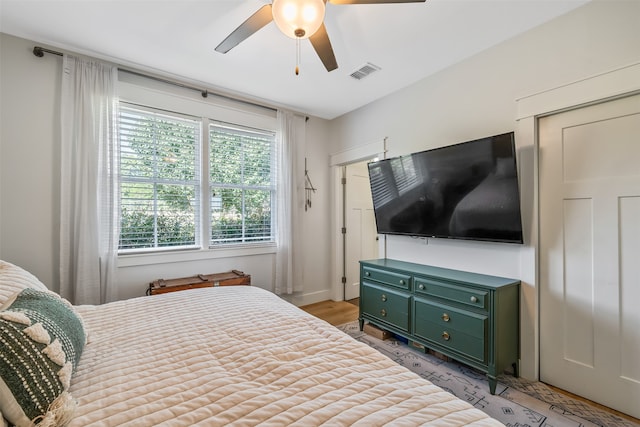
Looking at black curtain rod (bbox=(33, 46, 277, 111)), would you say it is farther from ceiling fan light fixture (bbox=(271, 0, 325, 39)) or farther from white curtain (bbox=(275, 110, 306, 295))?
ceiling fan light fixture (bbox=(271, 0, 325, 39))

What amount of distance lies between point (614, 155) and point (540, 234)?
67 cm

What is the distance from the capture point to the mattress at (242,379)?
0.82 meters

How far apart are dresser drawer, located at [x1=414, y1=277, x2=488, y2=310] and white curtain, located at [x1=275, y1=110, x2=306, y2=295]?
1.74 m

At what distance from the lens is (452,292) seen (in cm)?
225

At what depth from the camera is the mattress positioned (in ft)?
2.69

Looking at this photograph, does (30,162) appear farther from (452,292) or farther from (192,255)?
(452,292)

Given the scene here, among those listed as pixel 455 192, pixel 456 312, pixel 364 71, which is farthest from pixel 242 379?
pixel 364 71

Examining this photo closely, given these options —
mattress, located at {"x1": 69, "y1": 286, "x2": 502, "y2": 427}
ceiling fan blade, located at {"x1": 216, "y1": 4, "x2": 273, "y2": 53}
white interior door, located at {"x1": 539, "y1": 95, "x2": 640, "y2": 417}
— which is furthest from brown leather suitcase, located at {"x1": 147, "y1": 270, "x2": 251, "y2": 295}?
white interior door, located at {"x1": 539, "y1": 95, "x2": 640, "y2": 417}

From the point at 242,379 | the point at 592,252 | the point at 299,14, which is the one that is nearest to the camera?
the point at 242,379

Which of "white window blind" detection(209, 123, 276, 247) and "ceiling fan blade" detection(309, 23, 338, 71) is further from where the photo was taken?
"white window blind" detection(209, 123, 276, 247)

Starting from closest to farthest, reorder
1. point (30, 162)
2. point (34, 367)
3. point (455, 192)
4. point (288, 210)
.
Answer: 1. point (34, 367)
2. point (30, 162)
3. point (455, 192)
4. point (288, 210)

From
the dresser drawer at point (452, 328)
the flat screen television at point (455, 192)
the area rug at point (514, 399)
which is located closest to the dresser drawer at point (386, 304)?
the dresser drawer at point (452, 328)

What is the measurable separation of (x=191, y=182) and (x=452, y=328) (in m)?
2.93

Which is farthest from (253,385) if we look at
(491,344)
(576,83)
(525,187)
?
(576,83)
